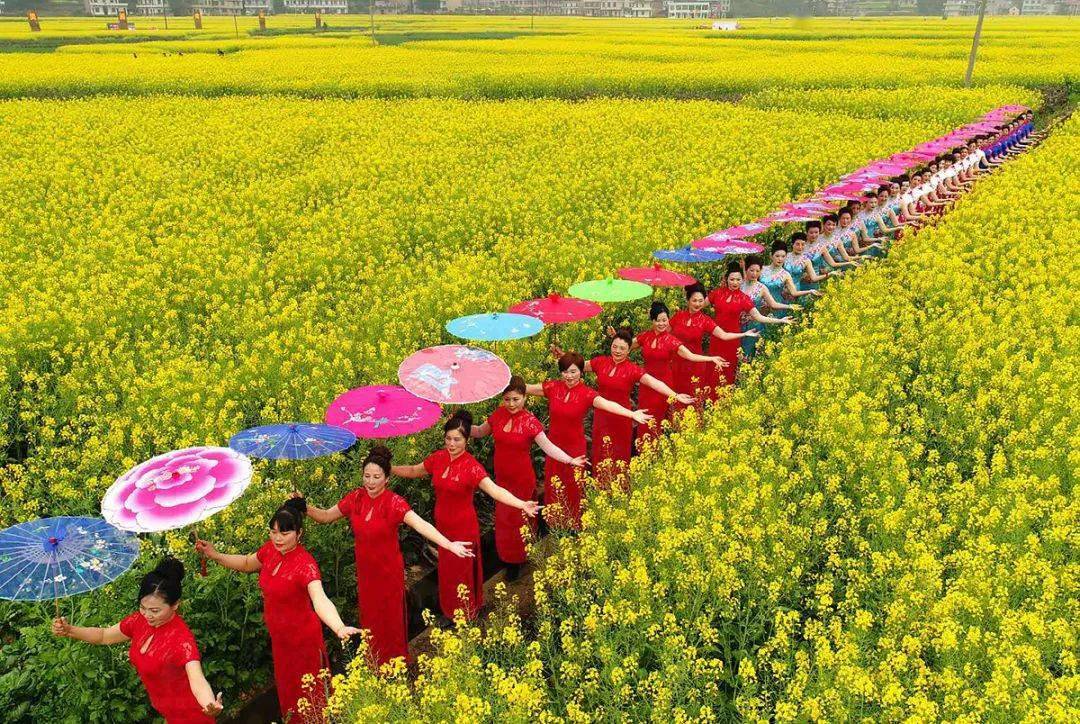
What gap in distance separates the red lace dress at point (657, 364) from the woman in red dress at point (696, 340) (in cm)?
28

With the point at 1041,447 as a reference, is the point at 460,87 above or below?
above

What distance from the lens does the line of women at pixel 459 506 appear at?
4.43 m

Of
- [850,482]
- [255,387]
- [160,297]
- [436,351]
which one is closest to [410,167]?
[160,297]

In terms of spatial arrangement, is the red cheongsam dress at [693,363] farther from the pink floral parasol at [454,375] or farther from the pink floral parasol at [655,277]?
the pink floral parasol at [454,375]

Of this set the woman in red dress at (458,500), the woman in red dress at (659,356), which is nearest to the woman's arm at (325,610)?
the woman in red dress at (458,500)

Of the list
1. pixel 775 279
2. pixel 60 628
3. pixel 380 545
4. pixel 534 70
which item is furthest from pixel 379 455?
pixel 534 70

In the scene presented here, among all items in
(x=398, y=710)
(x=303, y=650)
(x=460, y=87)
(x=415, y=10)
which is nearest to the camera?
(x=398, y=710)

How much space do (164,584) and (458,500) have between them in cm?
229

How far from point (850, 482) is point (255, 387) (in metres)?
6.24

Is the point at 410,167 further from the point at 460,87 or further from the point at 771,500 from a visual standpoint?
the point at 460,87

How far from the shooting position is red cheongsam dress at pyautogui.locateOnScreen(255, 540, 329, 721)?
4.86 m

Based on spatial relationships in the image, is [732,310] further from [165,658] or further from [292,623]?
[165,658]

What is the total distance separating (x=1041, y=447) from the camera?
6531 millimetres

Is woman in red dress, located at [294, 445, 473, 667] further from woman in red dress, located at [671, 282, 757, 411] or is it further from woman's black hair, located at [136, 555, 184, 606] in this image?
woman in red dress, located at [671, 282, 757, 411]
